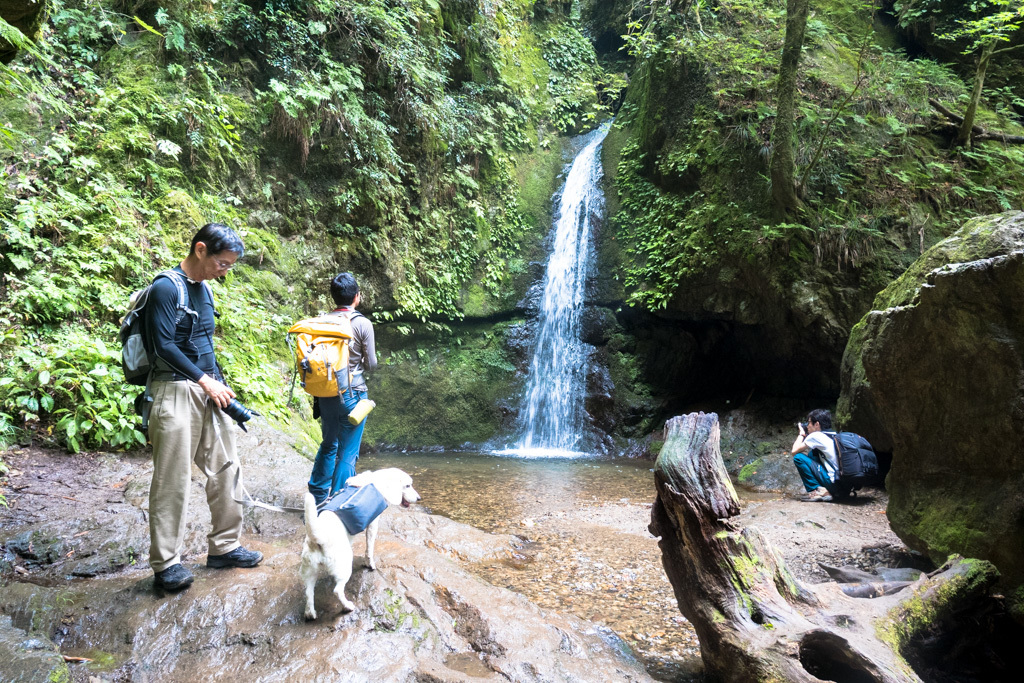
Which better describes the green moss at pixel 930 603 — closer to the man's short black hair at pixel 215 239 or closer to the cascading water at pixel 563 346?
the man's short black hair at pixel 215 239

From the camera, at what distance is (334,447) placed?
3.75 metres

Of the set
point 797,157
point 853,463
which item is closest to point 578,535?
point 853,463

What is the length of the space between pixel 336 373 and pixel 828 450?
5377mm

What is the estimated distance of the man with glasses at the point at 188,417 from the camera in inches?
107

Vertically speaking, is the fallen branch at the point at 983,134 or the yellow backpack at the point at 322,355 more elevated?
the fallen branch at the point at 983,134

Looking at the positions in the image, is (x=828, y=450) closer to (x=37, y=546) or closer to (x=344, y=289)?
(x=344, y=289)

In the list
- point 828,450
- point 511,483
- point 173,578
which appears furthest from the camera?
point 511,483

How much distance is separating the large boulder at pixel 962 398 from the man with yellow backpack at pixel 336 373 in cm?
351

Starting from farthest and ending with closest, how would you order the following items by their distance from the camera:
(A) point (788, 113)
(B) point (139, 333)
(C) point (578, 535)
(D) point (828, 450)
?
(A) point (788, 113), (D) point (828, 450), (C) point (578, 535), (B) point (139, 333)

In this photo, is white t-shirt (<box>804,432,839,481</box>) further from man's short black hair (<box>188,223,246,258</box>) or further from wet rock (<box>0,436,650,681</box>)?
man's short black hair (<box>188,223,246,258</box>)

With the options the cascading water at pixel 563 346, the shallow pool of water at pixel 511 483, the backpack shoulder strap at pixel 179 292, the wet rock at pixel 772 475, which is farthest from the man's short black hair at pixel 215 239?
the cascading water at pixel 563 346

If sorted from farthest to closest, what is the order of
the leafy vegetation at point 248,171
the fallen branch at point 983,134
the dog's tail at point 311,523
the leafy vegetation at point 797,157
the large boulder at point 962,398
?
the fallen branch at point 983,134, the leafy vegetation at point 797,157, the leafy vegetation at point 248,171, the large boulder at point 962,398, the dog's tail at point 311,523

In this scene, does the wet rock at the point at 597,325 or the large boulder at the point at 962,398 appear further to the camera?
the wet rock at the point at 597,325

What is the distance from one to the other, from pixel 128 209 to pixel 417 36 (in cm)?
705
